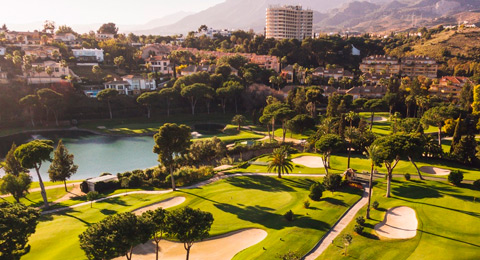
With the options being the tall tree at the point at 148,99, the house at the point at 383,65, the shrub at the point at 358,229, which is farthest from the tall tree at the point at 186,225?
the house at the point at 383,65

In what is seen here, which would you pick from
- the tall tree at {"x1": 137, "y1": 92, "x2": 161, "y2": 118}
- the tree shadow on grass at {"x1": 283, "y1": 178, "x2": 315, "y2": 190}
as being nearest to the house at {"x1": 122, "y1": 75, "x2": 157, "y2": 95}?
the tall tree at {"x1": 137, "y1": 92, "x2": 161, "y2": 118}

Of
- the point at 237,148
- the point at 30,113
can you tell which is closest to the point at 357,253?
the point at 237,148

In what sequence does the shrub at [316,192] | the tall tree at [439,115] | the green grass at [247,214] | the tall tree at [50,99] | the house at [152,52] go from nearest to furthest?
the green grass at [247,214], the shrub at [316,192], the tall tree at [439,115], the tall tree at [50,99], the house at [152,52]

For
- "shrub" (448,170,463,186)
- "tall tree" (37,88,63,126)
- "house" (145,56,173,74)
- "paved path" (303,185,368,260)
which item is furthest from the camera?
"house" (145,56,173,74)

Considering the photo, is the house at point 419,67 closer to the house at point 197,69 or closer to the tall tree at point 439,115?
the tall tree at point 439,115

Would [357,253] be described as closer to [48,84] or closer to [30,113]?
[30,113]

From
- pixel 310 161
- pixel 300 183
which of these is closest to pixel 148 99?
pixel 310 161

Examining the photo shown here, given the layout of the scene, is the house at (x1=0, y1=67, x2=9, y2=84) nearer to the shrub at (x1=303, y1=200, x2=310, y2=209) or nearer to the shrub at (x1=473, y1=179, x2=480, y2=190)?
the shrub at (x1=303, y1=200, x2=310, y2=209)
